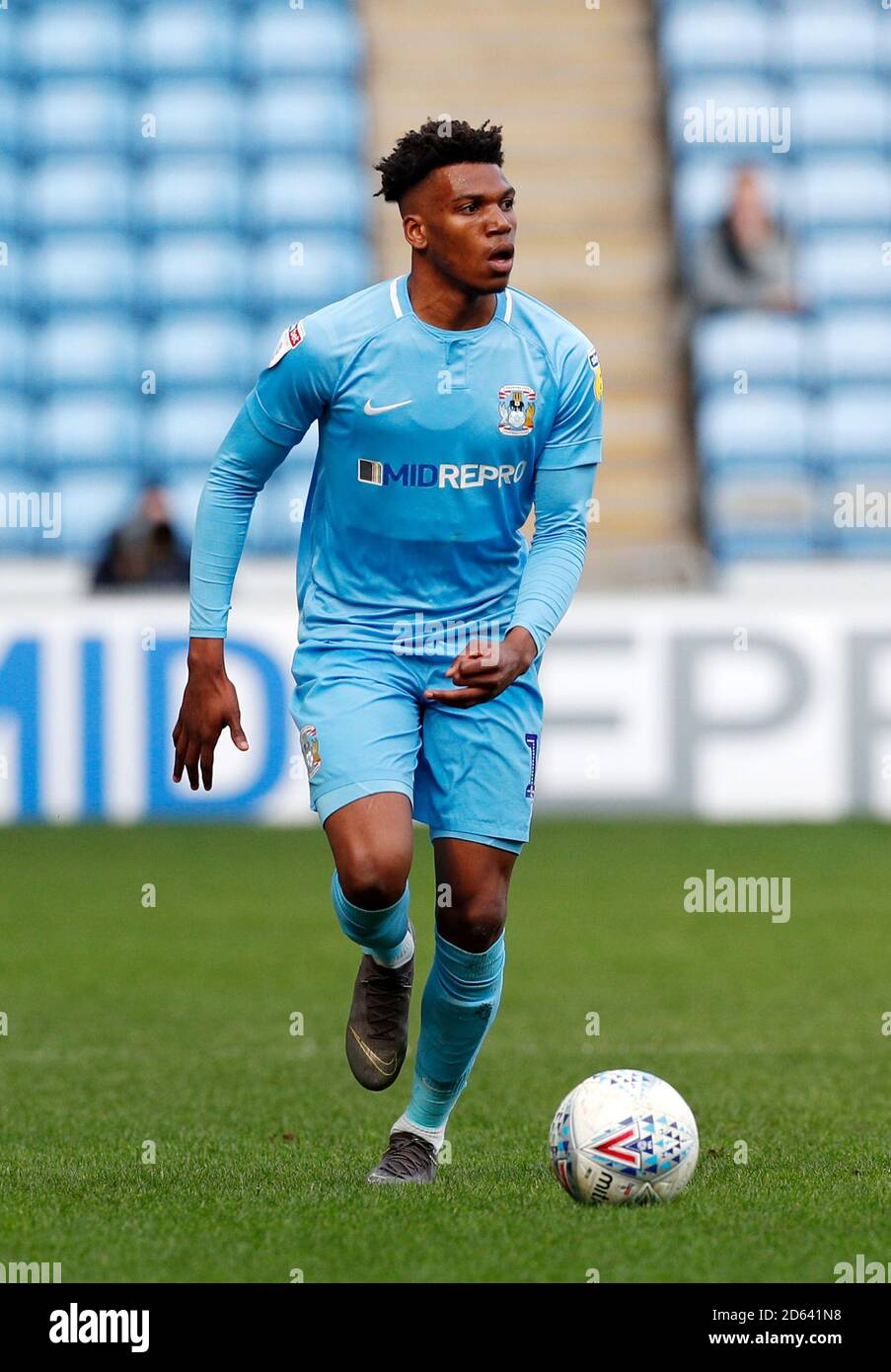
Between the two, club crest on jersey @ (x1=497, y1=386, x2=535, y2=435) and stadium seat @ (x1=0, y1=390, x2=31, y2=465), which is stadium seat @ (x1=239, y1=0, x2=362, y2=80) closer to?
stadium seat @ (x1=0, y1=390, x2=31, y2=465)

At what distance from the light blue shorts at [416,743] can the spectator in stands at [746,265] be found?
1171 centimetres

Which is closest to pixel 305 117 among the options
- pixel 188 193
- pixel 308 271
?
pixel 188 193

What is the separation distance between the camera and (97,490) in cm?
1614

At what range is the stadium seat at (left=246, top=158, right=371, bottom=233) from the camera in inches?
711

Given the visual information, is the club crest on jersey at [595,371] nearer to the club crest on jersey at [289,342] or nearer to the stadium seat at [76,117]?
the club crest on jersey at [289,342]

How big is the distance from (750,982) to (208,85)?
12.7 meters

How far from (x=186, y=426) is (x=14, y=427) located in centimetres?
136

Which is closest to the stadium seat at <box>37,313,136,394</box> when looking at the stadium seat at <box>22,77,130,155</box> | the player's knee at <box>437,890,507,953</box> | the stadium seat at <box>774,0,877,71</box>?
the stadium seat at <box>22,77,130,155</box>

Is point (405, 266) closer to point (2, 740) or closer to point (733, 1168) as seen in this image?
point (2, 740)

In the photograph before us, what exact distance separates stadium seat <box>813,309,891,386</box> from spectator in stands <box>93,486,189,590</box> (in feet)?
20.3

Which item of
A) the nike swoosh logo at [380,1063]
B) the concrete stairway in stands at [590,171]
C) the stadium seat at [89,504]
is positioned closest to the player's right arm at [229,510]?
the nike swoosh logo at [380,1063]

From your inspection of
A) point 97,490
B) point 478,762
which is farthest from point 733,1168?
point 97,490

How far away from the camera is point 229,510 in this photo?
4977 mm

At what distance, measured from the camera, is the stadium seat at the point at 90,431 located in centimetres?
1661
